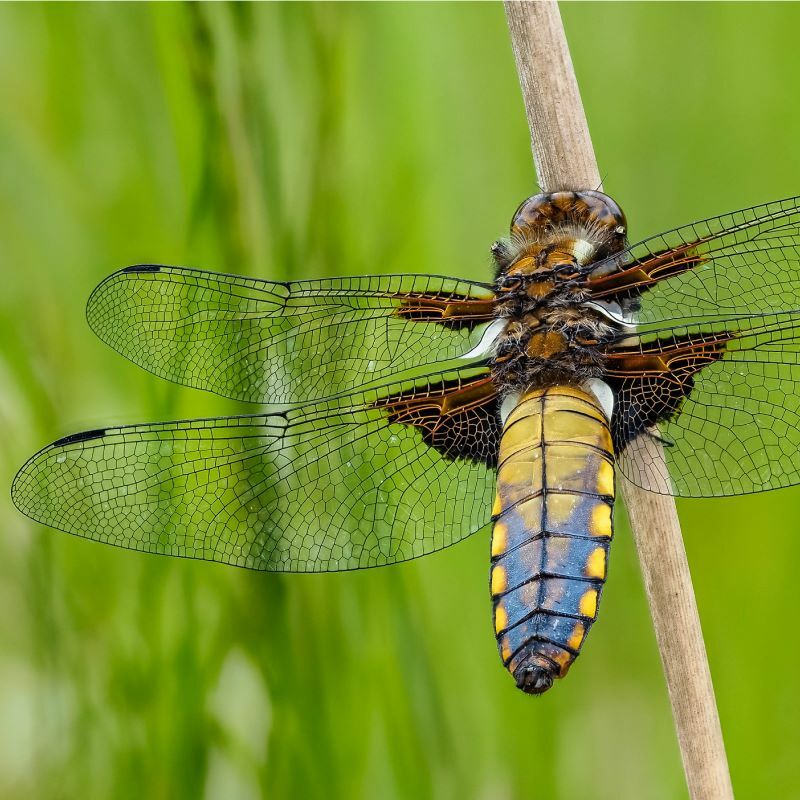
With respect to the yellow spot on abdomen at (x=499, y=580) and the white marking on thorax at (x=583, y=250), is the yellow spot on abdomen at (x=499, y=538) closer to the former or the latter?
the yellow spot on abdomen at (x=499, y=580)

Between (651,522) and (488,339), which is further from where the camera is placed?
(488,339)

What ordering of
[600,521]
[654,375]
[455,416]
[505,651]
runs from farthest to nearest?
[455,416]
[654,375]
[600,521]
[505,651]

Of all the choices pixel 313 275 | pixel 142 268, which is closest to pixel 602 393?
pixel 313 275

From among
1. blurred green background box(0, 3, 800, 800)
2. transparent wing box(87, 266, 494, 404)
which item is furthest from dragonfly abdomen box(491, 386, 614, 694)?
blurred green background box(0, 3, 800, 800)

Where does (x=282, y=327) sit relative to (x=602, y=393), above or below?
above

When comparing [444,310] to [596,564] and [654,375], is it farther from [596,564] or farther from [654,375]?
[596,564]

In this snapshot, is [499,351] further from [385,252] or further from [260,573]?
[260,573]

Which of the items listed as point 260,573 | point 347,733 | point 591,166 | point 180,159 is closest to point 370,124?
point 180,159

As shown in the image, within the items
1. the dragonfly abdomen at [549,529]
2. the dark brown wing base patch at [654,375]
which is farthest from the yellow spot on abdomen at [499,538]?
the dark brown wing base patch at [654,375]
